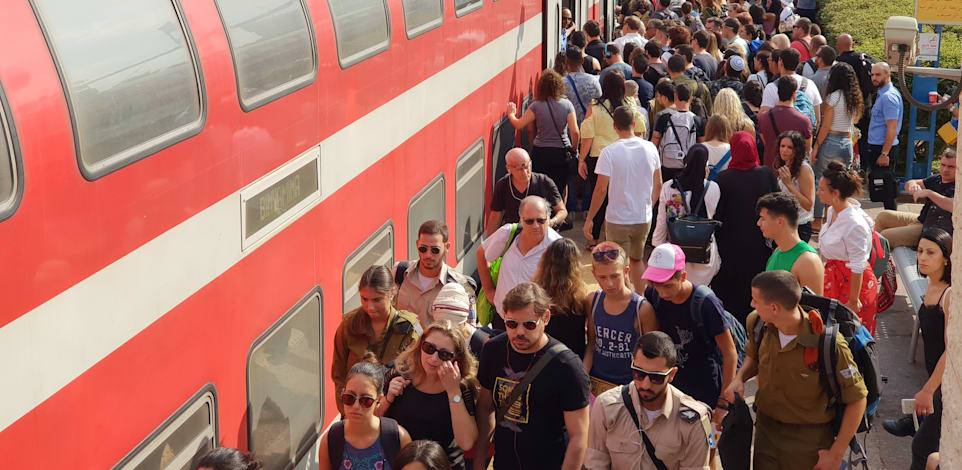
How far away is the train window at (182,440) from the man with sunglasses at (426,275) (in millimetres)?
2150

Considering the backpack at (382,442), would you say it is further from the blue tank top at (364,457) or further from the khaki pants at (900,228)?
the khaki pants at (900,228)

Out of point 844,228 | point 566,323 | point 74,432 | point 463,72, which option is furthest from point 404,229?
point 74,432

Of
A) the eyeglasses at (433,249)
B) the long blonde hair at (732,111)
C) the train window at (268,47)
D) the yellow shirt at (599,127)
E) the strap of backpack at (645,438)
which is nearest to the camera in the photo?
the train window at (268,47)

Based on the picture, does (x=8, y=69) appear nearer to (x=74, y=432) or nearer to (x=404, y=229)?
(x=74, y=432)

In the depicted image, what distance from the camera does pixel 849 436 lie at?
5.49 m

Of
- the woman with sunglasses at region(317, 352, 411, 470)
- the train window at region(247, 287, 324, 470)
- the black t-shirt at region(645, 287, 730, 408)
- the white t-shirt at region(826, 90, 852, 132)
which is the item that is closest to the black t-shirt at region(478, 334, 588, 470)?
the woman with sunglasses at region(317, 352, 411, 470)

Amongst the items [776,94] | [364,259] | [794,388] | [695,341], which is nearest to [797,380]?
[794,388]

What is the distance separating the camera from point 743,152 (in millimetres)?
8141

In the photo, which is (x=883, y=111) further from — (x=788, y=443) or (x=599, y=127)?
(x=788, y=443)

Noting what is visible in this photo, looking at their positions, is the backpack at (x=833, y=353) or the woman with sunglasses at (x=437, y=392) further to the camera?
the backpack at (x=833, y=353)

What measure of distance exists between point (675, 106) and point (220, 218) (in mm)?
6914

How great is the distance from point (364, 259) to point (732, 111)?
470 cm

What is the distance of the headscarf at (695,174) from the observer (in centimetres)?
809

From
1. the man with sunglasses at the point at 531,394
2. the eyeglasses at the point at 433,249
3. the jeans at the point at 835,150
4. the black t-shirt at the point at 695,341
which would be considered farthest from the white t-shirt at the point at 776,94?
the man with sunglasses at the point at 531,394
